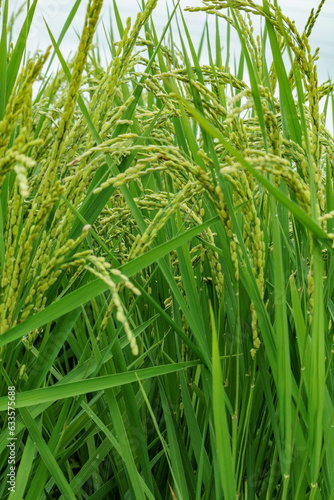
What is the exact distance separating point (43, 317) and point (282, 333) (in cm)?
39

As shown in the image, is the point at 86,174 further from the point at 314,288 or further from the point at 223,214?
the point at 314,288

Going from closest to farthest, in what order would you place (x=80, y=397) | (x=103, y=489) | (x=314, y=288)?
(x=314, y=288) < (x=80, y=397) < (x=103, y=489)

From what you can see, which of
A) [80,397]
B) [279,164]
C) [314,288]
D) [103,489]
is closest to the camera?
[279,164]

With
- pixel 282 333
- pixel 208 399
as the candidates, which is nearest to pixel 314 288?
pixel 282 333

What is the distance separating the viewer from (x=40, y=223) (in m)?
0.69

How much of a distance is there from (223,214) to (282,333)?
0.22m

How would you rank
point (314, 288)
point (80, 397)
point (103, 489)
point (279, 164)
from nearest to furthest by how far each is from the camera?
point (279, 164), point (314, 288), point (80, 397), point (103, 489)

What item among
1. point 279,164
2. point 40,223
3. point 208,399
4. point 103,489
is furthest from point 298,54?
point 103,489

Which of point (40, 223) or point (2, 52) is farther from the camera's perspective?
point (2, 52)

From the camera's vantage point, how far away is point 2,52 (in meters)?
1.05

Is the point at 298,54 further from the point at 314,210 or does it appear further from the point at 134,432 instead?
the point at 134,432

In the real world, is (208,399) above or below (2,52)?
below

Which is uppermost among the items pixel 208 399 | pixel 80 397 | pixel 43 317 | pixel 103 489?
pixel 43 317

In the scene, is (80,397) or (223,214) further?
(80,397)
